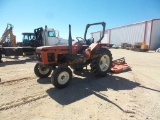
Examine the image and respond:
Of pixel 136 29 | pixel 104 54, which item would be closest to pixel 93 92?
pixel 104 54

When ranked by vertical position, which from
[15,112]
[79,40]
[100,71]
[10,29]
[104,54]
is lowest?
[15,112]

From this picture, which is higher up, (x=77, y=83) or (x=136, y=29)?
(x=136, y=29)

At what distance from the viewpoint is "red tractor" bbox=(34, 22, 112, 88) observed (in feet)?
16.9

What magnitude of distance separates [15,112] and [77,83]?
97.9 inches

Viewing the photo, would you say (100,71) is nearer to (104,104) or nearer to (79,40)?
(79,40)

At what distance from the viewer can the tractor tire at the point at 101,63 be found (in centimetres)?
631

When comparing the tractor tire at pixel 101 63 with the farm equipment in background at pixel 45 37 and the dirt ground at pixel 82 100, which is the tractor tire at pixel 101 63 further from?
the farm equipment in background at pixel 45 37

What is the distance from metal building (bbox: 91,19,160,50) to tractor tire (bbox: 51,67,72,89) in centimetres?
2474

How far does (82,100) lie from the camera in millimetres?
4246

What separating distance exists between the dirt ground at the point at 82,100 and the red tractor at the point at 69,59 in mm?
418

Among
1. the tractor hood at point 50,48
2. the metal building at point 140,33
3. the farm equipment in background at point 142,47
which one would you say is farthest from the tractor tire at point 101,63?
the metal building at point 140,33

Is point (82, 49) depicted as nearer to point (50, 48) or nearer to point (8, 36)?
point (50, 48)


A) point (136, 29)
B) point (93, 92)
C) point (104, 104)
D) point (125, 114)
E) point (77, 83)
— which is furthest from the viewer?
point (136, 29)

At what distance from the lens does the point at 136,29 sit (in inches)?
1192
